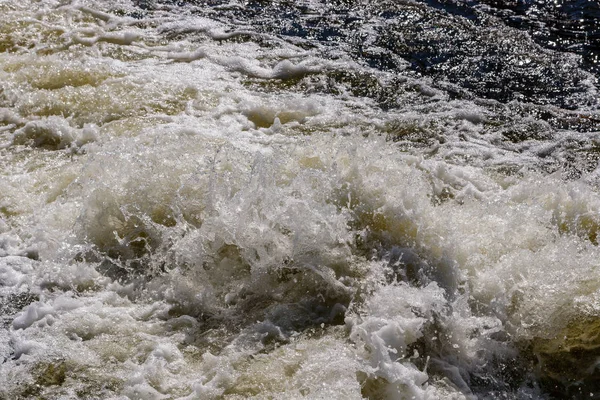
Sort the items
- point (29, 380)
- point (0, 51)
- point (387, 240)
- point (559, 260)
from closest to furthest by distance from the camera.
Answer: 1. point (29, 380)
2. point (559, 260)
3. point (387, 240)
4. point (0, 51)

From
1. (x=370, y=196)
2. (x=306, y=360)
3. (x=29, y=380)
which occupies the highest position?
(x=370, y=196)

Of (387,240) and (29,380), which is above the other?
(387,240)

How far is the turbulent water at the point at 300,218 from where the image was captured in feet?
12.5

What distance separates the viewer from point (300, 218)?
14.6ft

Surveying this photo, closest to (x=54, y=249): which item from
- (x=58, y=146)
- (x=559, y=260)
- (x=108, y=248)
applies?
(x=108, y=248)

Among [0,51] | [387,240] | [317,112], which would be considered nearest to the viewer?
[387,240]

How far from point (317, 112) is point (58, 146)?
8.50ft

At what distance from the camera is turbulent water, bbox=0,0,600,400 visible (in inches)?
150

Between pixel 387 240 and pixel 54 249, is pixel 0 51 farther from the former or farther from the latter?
pixel 387 240

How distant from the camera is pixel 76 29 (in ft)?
26.3

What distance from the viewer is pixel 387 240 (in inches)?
183

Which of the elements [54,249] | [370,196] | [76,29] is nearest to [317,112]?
[370,196]

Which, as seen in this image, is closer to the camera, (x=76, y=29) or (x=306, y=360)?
(x=306, y=360)

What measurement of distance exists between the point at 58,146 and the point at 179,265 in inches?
89.1
